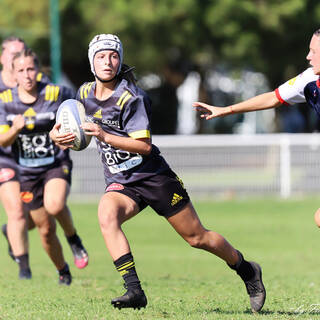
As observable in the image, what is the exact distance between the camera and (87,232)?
18.6 meters

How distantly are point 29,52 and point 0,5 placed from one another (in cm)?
2203

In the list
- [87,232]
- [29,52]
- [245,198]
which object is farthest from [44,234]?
[245,198]

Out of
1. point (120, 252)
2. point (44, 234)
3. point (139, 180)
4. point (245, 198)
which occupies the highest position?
point (139, 180)

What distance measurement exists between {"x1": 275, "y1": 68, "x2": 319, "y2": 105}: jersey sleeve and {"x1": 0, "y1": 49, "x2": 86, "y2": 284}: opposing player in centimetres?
311

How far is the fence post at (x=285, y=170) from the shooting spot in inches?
909

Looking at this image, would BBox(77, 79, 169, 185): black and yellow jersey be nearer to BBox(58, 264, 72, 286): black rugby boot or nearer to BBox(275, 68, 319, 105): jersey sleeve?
BBox(275, 68, 319, 105): jersey sleeve

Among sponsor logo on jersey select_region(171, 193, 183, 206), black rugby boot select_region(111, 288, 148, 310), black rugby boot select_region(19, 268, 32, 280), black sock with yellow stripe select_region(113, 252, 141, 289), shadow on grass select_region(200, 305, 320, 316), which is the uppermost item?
sponsor logo on jersey select_region(171, 193, 183, 206)

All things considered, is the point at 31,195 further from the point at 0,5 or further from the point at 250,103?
the point at 0,5

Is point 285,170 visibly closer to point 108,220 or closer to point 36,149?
point 36,149

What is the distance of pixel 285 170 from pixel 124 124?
1625cm

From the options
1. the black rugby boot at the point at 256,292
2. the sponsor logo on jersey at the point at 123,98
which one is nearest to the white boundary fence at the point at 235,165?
the black rugby boot at the point at 256,292

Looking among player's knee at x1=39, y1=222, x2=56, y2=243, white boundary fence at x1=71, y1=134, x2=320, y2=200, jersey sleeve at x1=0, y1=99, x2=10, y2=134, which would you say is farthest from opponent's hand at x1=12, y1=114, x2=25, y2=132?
white boundary fence at x1=71, y1=134, x2=320, y2=200

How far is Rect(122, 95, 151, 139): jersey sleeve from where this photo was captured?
7.11 meters

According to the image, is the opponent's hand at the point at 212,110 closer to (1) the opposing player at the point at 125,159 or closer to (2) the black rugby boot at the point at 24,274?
(1) the opposing player at the point at 125,159
